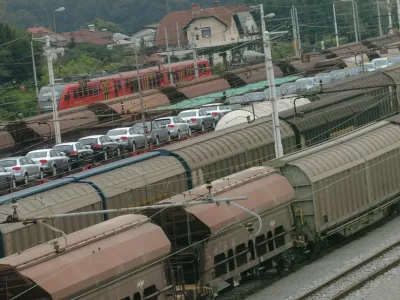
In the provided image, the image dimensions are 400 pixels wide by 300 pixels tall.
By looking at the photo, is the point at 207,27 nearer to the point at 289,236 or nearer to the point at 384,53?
the point at 384,53

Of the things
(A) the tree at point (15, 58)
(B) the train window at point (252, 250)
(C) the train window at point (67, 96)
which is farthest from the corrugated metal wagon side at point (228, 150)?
(A) the tree at point (15, 58)

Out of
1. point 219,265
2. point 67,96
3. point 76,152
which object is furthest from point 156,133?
point 219,265

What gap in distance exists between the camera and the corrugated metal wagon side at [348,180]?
26.2m

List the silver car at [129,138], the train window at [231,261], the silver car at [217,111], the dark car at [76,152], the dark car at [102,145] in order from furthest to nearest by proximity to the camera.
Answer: the silver car at [217,111]
the silver car at [129,138]
the dark car at [102,145]
the dark car at [76,152]
the train window at [231,261]

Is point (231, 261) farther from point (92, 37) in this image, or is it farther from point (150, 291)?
point (92, 37)

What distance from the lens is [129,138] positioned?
49.1 m

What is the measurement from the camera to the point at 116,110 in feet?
194

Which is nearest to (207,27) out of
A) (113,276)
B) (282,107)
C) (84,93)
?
(84,93)

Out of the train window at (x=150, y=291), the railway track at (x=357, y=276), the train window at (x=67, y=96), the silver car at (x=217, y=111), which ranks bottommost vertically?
the railway track at (x=357, y=276)

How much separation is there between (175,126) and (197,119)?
3.14m

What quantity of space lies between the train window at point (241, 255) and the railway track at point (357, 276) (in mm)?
1696

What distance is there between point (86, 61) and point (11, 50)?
1274cm

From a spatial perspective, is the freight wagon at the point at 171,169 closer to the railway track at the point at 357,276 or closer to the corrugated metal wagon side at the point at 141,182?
the corrugated metal wagon side at the point at 141,182

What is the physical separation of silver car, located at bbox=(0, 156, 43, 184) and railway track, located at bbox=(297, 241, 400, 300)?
61.4 ft
